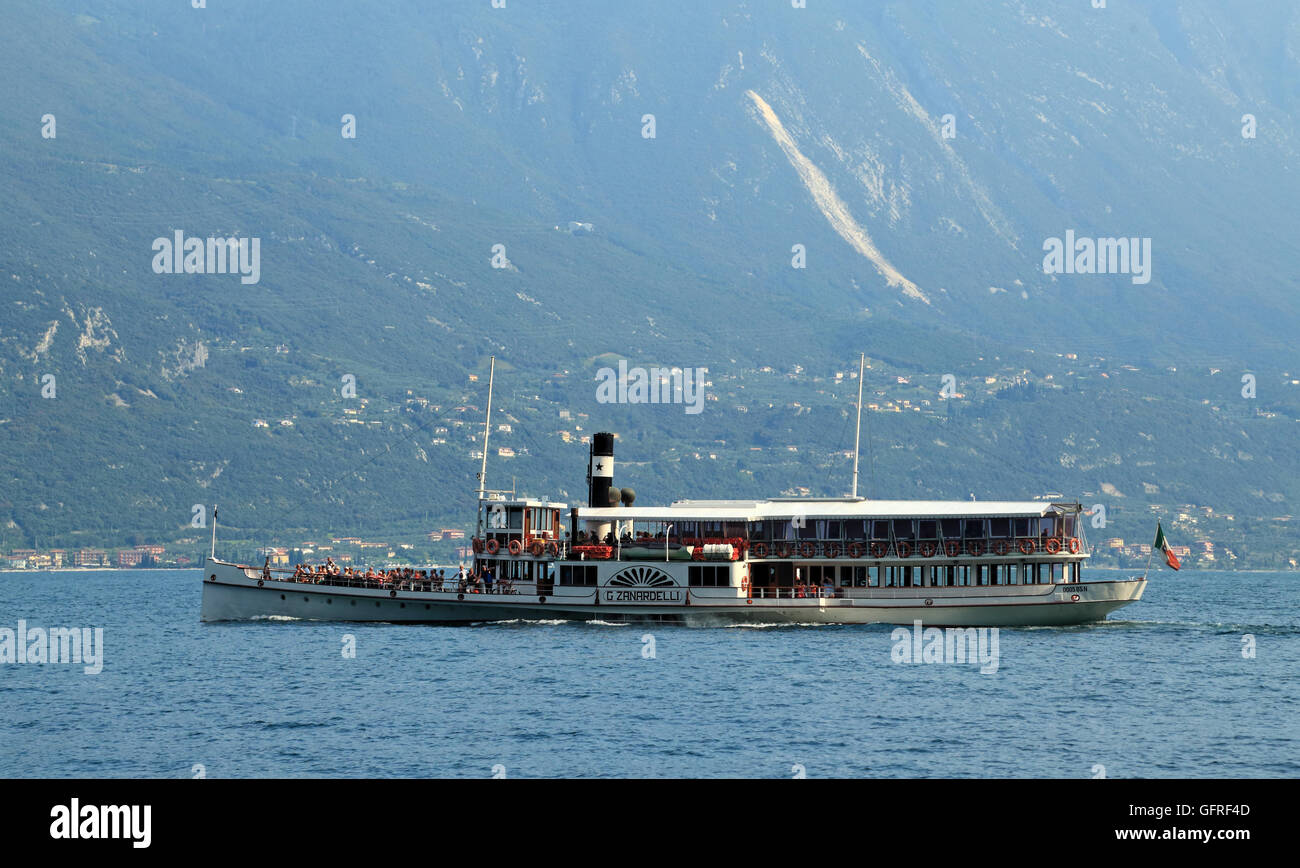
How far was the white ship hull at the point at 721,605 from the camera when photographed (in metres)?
73.1

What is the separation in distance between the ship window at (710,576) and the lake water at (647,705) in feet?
8.63

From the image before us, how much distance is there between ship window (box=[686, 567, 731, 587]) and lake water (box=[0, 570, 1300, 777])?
2.63 metres

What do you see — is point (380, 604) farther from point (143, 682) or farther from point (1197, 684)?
point (1197, 684)

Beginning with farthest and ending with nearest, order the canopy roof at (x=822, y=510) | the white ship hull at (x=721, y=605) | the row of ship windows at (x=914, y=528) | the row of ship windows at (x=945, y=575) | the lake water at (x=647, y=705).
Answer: the row of ship windows at (x=945, y=575) → the white ship hull at (x=721, y=605) → the row of ship windows at (x=914, y=528) → the canopy roof at (x=822, y=510) → the lake water at (x=647, y=705)

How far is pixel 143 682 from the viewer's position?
60.9 meters

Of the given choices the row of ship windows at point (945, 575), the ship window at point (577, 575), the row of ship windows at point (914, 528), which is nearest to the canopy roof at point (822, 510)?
the row of ship windows at point (914, 528)

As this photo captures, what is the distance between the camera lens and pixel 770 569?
76.4m

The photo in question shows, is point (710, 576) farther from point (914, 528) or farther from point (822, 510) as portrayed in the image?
point (914, 528)

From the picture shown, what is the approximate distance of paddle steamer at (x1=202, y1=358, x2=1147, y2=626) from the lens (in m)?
73.0

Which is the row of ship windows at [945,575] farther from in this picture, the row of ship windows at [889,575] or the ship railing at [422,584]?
the ship railing at [422,584]

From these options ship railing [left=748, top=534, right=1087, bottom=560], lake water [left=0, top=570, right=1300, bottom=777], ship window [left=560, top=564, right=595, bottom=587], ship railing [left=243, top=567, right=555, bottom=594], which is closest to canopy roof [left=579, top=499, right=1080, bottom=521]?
ship railing [left=748, top=534, right=1087, bottom=560]
